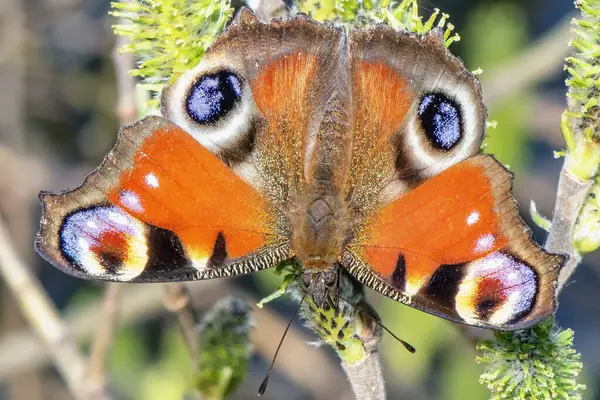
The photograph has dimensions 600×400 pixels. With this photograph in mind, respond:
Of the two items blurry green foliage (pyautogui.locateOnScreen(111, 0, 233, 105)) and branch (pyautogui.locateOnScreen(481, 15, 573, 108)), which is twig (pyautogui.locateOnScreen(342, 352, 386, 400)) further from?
branch (pyautogui.locateOnScreen(481, 15, 573, 108))

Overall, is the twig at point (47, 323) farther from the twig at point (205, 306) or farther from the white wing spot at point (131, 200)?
the twig at point (205, 306)

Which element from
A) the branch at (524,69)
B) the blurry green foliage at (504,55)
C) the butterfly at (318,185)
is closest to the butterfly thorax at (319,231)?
the butterfly at (318,185)

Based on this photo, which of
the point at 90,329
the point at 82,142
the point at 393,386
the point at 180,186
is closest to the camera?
the point at 180,186

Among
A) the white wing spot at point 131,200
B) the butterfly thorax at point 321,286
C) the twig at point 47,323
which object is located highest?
the white wing spot at point 131,200

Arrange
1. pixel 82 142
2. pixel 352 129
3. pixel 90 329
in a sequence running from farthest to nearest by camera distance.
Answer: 1. pixel 82 142
2. pixel 90 329
3. pixel 352 129

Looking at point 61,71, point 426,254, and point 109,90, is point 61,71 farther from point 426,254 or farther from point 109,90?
point 426,254

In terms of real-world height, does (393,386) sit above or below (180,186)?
below

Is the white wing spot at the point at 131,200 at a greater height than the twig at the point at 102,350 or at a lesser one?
greater

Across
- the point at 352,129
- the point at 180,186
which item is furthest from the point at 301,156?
the point at 180,186

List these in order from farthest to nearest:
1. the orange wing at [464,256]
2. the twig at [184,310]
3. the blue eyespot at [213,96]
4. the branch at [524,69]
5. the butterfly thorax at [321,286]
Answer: the branch at [524,69] → the twig at [184,310] → the blue eyespot at [213,96] → the butterfly thorax at [321,286] → the orange wing at [464,256]
